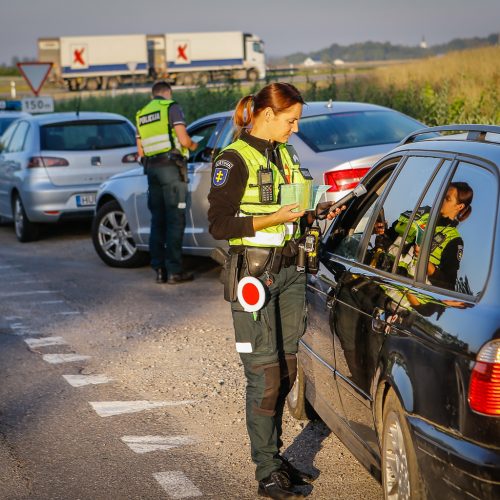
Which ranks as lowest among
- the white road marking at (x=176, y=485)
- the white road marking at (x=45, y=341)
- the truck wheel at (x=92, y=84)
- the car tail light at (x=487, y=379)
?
the truck wheel at (x=92, y=84)

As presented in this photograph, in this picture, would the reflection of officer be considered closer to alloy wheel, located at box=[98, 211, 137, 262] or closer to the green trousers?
alloy wheel, located at box=[98, 211, 137, 262]

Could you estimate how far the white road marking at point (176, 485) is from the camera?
17.3ft

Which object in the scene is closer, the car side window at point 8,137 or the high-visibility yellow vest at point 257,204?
the high-visibility yellow vest at point 257,204

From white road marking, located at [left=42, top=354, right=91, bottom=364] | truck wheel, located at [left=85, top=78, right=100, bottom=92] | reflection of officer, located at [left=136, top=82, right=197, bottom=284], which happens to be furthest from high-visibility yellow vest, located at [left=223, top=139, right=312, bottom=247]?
truck wheel, located at [left=85, top=78, right=100, bottom=92]

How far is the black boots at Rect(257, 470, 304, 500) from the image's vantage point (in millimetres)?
5055

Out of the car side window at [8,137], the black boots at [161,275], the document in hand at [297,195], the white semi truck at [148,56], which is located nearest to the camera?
the document in hand at [297,195]

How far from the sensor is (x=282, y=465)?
5.17 meters

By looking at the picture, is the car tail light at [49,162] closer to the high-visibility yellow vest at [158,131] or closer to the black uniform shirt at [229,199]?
the high-visibility yellow vest at [158,131]

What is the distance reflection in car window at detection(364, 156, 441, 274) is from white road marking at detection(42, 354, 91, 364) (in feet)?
12.9

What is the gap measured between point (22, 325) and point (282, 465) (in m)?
5.13

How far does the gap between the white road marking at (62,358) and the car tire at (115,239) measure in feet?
15.5

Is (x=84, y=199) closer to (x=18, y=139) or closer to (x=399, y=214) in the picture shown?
(x=18, y=139)

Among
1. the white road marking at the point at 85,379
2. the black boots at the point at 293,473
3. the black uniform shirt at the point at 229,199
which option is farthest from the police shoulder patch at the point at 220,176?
the white road marking at the point at 85,379

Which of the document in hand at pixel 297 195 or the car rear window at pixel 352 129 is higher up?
the document in hand at pixel 297 195
